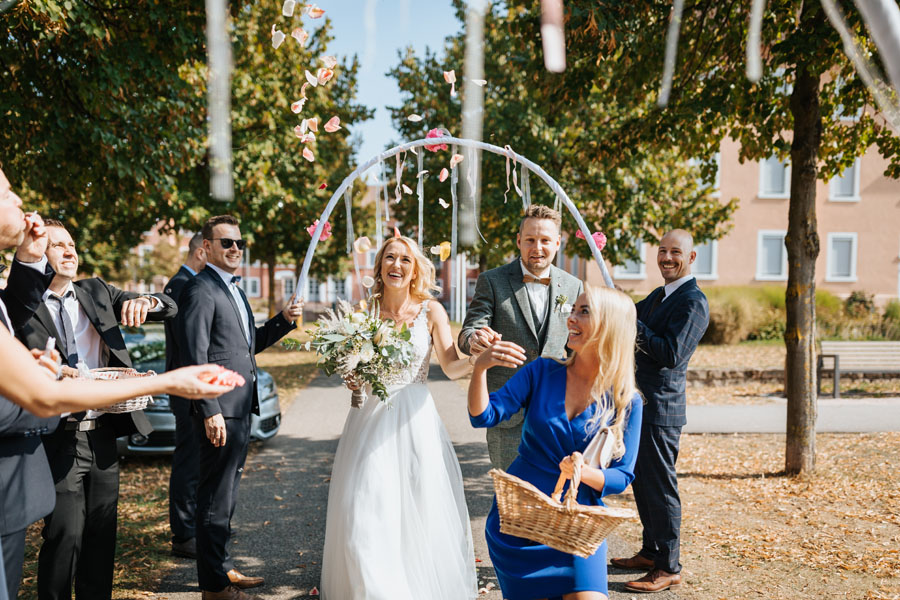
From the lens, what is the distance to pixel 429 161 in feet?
56.6

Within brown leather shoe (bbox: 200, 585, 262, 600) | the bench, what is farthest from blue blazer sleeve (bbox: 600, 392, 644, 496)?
the bench

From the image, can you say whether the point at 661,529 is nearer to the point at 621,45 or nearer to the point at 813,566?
the point at 813,566

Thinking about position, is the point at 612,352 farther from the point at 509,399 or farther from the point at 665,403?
the point at 665,403

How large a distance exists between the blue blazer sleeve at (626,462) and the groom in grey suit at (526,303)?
4.60ft

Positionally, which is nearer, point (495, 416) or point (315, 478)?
point (495, 416)

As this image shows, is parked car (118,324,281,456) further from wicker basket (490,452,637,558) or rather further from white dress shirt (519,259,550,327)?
wicker basket (490,452,637,558)

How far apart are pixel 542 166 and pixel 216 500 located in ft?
36.7

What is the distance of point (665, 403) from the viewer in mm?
4477

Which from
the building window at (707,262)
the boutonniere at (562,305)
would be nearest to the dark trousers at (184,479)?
the boutonniere at (562,305)

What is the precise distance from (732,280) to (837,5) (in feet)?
74.1

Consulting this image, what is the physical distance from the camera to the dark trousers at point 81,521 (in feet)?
11.1

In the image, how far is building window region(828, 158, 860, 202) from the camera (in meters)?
25.6

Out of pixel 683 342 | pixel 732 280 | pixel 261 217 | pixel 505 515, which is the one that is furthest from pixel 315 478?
pixel 732 280

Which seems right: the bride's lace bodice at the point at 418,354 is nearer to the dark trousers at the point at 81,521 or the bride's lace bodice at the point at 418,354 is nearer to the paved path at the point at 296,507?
the paved path at the point at 296,507
